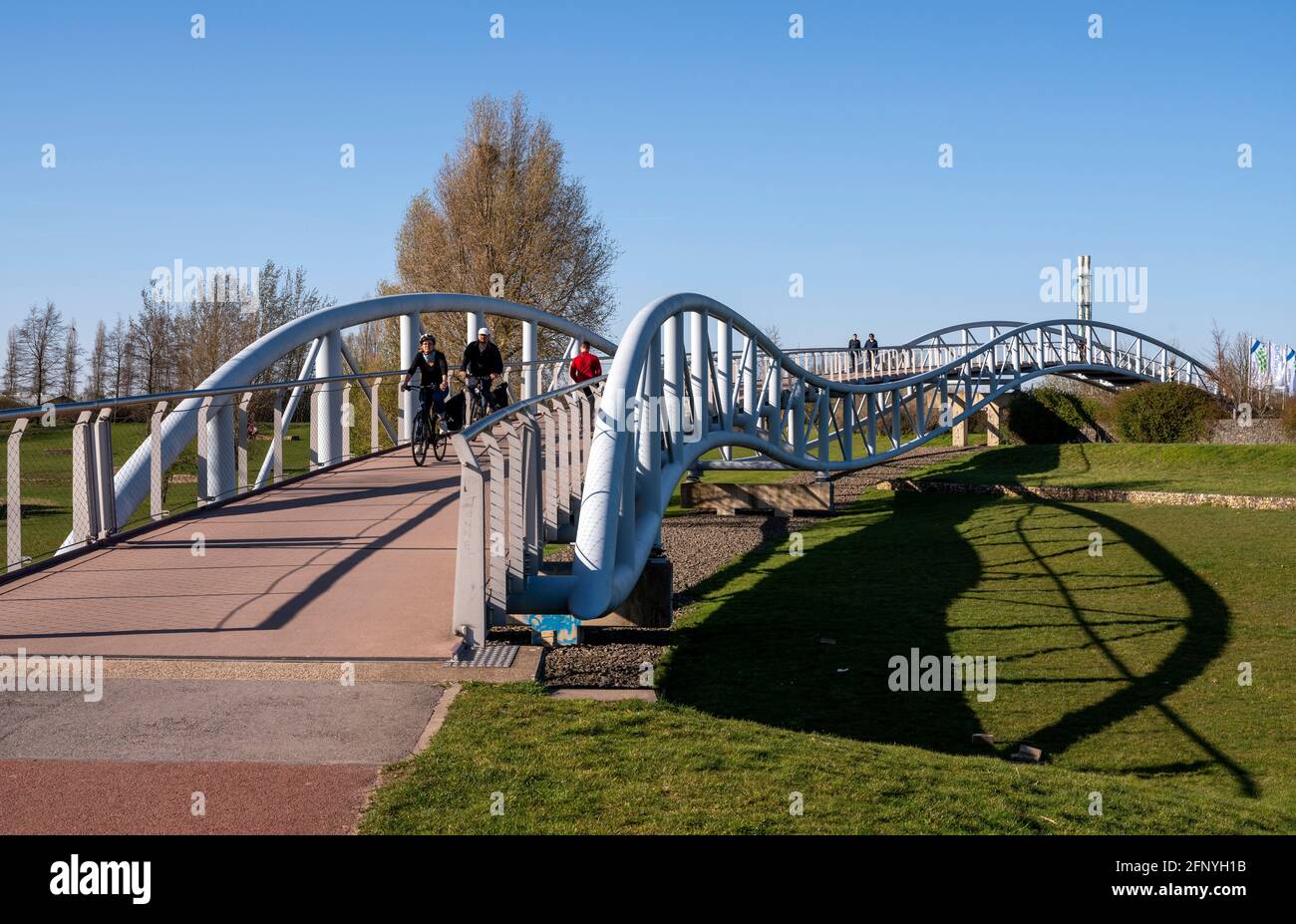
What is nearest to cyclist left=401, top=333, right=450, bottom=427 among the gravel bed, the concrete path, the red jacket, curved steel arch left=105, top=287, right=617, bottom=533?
curved steel arch left=105, top=287, right=617, bottom=533

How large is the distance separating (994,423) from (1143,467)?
41.9 ft

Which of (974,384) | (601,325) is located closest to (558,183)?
(601,325)

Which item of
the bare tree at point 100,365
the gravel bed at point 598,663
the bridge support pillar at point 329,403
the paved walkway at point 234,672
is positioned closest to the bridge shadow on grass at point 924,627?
the gravel bed at point 598,663

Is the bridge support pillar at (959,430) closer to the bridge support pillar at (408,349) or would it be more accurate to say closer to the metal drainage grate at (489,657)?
the bridge support pillar at (408,349)

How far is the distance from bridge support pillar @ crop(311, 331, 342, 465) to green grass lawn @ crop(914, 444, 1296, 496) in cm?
1764

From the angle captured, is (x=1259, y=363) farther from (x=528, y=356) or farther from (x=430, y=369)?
(x=430, y=369)

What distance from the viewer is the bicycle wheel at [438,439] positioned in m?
17.8

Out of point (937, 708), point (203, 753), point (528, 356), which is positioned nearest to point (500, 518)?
point (203, 753)

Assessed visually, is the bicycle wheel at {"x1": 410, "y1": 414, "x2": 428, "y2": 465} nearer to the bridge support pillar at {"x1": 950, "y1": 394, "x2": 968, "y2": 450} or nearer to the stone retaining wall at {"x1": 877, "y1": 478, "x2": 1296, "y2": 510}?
the stone retaining wall at {"x1": 877, "y1": 478, "x2": 1296, "y2": 510}

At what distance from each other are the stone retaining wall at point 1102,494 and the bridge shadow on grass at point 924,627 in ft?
9.03

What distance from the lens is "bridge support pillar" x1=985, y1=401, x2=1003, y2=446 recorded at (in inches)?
1750

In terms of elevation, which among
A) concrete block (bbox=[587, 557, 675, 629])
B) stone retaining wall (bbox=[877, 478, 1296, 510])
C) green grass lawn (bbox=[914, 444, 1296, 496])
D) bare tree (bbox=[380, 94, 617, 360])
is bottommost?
concrete block (bbox=[587, 557, 675, 629])

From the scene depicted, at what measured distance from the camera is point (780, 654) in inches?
521
